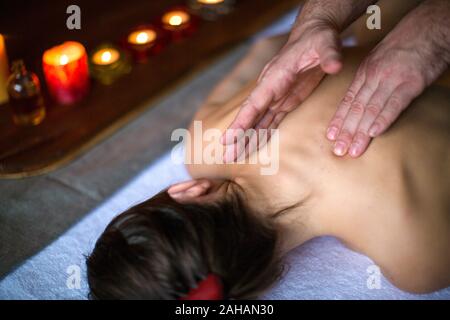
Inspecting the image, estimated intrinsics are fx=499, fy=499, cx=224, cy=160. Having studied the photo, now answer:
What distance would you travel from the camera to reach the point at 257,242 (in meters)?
0.99

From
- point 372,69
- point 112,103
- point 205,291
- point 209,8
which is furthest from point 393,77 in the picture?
point 209,8

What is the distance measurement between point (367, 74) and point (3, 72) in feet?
3.55

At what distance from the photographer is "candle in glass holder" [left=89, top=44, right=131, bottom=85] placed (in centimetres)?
171

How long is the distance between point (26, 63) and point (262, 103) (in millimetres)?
1038

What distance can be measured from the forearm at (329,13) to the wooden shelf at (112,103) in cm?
74

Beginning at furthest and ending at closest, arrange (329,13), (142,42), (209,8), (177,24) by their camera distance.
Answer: (209,8)
(177,24)
(142,42)
(329,13)

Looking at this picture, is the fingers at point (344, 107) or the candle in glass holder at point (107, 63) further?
the candle in glass holder at point (107, 63)

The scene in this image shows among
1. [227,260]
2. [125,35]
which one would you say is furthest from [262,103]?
[125,35]

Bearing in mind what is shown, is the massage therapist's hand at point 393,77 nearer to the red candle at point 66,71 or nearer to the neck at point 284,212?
the neck at point 284,212

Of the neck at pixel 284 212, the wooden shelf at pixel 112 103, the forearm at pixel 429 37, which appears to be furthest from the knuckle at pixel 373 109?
the wooden shelf at pixel 112 103

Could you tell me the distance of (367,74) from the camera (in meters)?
1.10

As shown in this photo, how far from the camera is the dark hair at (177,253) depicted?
2.90 feet

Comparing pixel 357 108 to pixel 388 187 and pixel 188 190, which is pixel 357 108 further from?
pixel 188 190
